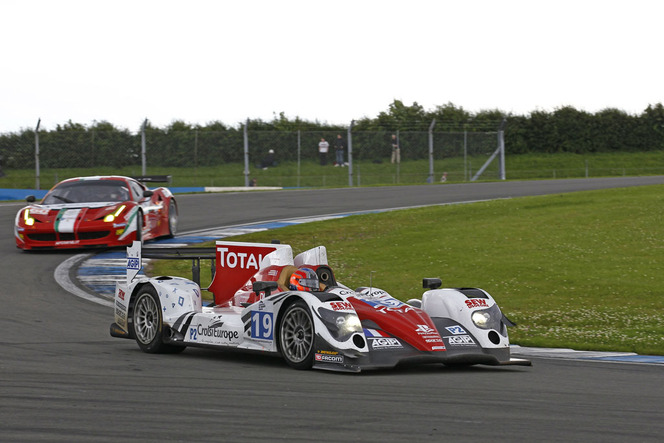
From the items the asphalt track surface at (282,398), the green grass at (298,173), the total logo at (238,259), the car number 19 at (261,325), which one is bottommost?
the asphalt track surface at (282,398)

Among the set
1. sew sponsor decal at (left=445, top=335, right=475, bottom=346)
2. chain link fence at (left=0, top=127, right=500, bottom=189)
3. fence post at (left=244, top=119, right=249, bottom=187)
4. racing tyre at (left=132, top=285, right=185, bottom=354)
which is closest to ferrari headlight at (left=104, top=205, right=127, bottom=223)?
racing tyre at (left=132, top=285, right=185, bottom=354)

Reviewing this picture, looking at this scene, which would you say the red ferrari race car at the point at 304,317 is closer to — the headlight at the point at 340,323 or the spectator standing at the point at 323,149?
the headlight at the point at 340,323

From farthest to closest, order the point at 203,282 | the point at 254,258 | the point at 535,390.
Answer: the point at 203,282, the point at 254,258, the point at 535,390

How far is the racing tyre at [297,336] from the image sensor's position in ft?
24.3

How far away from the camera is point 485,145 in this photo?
131 ft

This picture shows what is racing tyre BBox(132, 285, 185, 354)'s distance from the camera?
346 inches

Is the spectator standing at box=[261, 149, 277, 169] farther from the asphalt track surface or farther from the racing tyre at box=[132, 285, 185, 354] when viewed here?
the racing tyre at box=[132, 285, 185, 354]

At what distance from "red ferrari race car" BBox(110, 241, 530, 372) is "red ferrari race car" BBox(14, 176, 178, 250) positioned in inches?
307

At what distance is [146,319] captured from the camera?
904 cm

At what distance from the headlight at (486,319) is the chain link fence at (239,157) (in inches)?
1067

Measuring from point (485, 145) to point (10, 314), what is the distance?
101 feet

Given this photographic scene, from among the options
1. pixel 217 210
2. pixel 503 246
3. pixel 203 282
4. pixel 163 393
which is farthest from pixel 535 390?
pixel 217 210

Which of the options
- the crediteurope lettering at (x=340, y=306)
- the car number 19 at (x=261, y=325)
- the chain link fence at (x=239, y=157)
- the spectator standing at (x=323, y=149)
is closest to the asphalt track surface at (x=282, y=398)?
the car number 19 at (x=261, y=325)

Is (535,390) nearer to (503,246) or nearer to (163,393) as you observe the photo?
(163,393)
